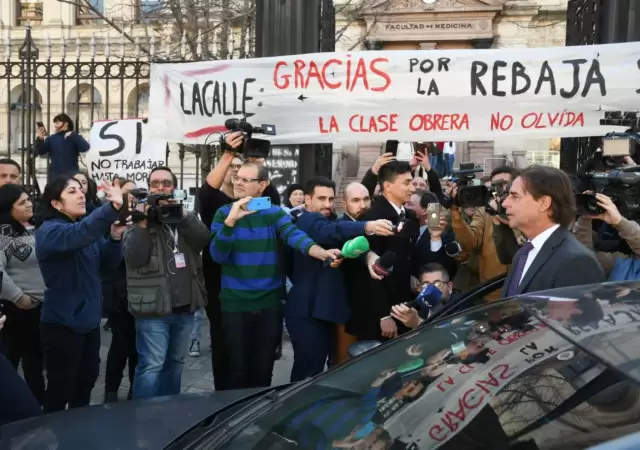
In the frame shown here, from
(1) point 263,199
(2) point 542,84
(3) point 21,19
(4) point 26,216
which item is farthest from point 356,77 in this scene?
(3) point 21,19

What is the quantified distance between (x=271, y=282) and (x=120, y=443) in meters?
2.20

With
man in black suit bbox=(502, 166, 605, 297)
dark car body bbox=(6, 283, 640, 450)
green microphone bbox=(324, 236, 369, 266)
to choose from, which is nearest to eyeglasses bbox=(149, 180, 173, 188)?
green microphone bbox=(324, 236, 369, 266)

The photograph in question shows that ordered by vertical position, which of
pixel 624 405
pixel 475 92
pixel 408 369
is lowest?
pixel 408 369

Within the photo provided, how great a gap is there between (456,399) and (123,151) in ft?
22.0

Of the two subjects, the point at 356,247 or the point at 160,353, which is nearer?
the point at 356,247

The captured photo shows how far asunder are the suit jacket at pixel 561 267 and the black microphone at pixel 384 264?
994 mm

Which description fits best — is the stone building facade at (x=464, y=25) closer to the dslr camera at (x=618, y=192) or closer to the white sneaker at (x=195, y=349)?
the white sneaker at (x=195, y=349)

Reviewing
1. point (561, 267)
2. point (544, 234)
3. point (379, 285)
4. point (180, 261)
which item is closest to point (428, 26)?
point (379, 285)

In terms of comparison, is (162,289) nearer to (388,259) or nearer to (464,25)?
(388,259)

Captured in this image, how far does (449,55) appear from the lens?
17.3 feet

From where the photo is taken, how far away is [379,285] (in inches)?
173

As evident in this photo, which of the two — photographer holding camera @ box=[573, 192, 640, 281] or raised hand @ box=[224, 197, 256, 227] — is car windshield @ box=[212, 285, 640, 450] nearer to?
photographer holding camera @ box=[573, 192, 640, 281]

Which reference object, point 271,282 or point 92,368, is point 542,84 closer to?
point 271,282

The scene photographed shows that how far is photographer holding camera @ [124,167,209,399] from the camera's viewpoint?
423cm
